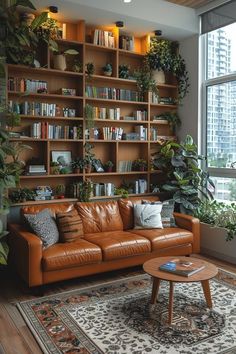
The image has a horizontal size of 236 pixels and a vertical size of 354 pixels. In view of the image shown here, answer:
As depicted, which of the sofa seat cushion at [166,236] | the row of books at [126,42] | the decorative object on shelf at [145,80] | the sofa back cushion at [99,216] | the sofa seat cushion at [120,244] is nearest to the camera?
the sofa seat cushion at [120,244]

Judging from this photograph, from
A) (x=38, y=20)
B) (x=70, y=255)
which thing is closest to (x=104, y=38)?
(x=38, y=20)

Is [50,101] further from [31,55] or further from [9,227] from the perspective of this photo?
[9,227]

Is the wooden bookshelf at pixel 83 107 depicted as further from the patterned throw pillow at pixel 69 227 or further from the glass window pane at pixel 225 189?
the glass window pane at pixel 225 189

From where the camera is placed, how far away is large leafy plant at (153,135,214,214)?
508cm

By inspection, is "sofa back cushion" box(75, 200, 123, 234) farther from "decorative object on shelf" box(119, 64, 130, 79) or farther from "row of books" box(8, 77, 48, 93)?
"decorative object on shelf" box(119, 64, 130, 79)

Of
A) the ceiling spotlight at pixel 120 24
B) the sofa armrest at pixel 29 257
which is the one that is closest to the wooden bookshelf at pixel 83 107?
the ceiling spotlight at pixel 120 24

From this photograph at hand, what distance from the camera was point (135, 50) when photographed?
Answer: 5477 mm

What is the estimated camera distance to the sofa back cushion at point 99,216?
445 centimetres

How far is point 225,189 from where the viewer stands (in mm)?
5207

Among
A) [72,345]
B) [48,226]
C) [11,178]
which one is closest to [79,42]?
[11,178]

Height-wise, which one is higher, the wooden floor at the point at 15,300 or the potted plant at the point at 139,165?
the potted plant at the point at 139,165

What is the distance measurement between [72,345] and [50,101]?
324cm

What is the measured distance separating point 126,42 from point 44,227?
3.10 meters

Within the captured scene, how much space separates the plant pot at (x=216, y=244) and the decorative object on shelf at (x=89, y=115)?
85.7 inches
